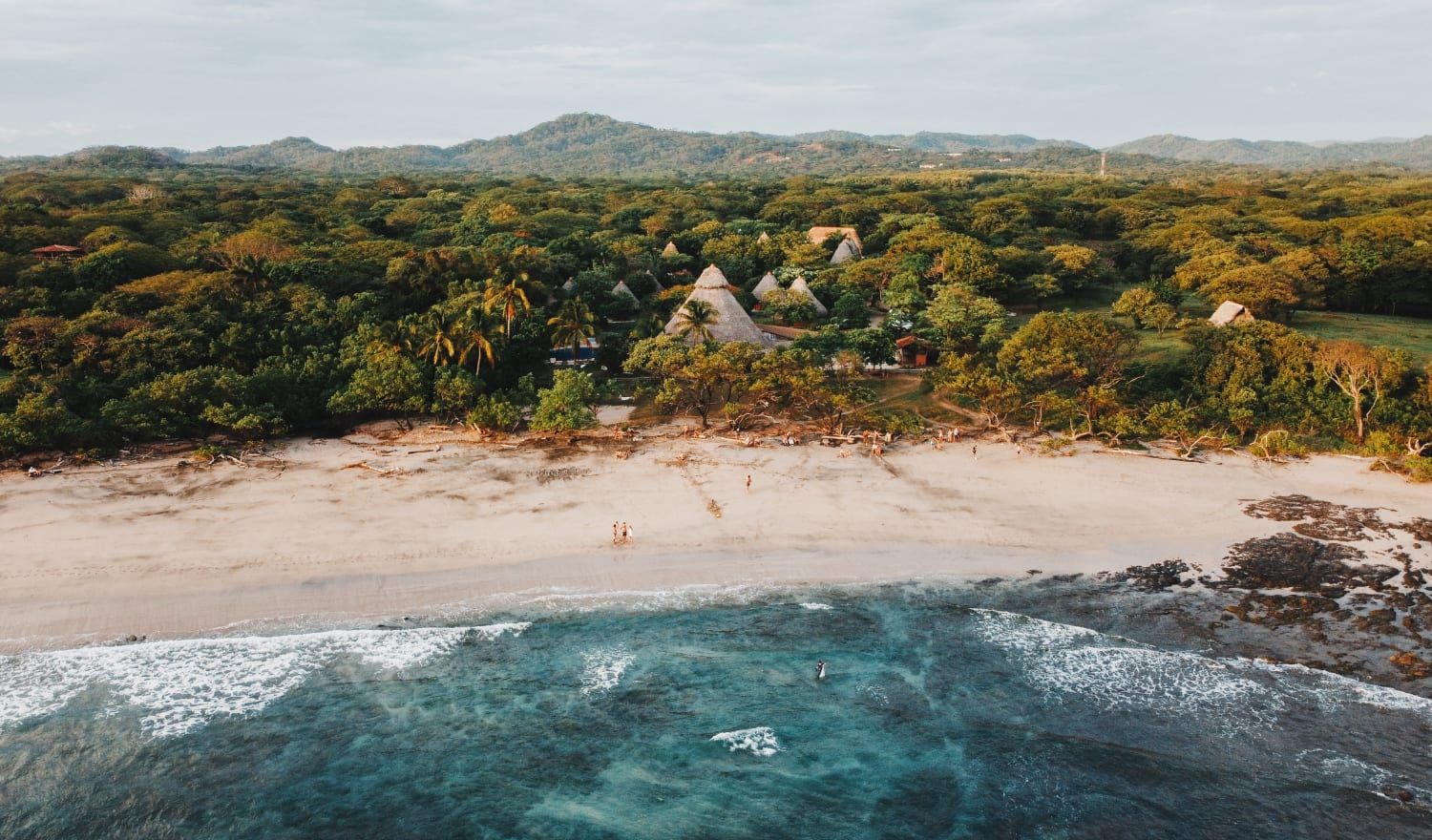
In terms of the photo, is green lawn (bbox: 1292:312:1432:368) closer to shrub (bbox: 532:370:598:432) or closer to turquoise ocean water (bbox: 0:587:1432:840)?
turquoise ocean water (bbox: 0:587:1432:840)

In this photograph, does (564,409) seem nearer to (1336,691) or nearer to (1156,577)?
(1156,577)

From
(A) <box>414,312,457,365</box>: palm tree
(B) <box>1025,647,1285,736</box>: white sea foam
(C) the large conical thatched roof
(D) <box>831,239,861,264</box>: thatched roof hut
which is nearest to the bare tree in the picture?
(B) <box>1025,647,1285,736</box>: white sea foam

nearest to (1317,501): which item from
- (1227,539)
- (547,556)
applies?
(1227,539)

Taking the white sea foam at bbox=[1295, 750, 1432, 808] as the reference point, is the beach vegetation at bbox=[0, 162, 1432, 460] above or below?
above

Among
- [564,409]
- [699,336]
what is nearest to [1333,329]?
[699,336]

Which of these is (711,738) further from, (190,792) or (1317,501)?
(1317,501)
